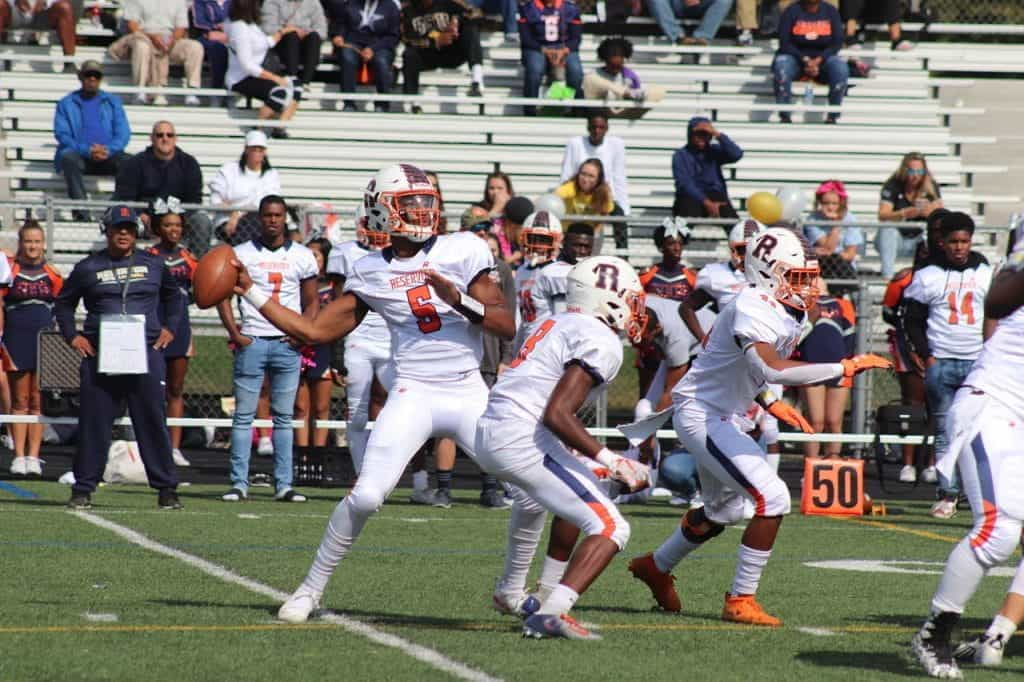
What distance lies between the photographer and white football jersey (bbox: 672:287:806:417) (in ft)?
22.7

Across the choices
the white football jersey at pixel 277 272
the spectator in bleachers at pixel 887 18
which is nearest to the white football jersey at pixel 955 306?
the white football jersey at pixel 277 272

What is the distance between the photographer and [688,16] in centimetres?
2191

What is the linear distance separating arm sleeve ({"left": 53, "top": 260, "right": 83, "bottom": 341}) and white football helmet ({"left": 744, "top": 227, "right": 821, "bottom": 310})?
17.1ft

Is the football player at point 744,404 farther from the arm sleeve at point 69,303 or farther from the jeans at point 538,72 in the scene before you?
the jeans at point 538,72

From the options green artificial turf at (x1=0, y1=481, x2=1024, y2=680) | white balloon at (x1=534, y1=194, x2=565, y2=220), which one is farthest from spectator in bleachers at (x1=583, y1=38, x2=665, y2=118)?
green artificial turf at (x1=0, y1=481, x2=1024, y2=680)

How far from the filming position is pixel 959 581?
223 inches

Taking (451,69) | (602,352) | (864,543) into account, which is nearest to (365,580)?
(602,352)

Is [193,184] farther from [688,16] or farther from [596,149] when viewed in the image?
[688,16]

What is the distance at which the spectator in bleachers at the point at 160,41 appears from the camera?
18.8 meters

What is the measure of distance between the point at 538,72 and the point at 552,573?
44.0 ft

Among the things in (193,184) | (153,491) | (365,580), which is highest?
(193,184)

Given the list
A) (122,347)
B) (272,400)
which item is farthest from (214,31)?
(122,347)

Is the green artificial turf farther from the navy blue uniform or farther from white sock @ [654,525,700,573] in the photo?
the navy blue uniform

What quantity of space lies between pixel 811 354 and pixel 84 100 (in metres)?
8.02
